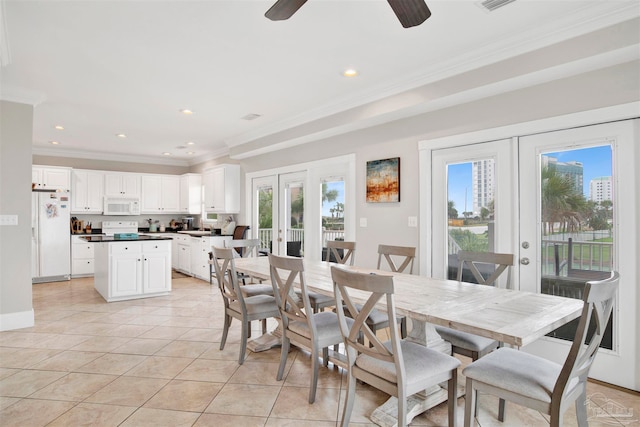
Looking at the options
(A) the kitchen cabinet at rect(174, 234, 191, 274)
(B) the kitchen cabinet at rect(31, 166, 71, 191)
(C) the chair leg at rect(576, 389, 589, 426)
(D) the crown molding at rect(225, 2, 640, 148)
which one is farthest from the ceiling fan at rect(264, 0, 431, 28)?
(B) the kitchen cabinet at rect(31, 166, 71, 191)

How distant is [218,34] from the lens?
2758mm

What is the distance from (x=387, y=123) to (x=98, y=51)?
9.57ft

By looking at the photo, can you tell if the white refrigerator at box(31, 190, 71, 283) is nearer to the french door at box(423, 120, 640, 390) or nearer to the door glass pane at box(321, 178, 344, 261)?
the door glass pane at box(321, 178, 344, 261)

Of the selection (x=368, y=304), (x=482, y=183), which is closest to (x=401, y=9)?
(x=368, y=304)

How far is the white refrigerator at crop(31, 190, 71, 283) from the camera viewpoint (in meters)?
6.42

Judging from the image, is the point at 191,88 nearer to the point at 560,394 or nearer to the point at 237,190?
the point at 237,190

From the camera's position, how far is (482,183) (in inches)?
134

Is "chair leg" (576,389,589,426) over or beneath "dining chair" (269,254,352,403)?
beneath

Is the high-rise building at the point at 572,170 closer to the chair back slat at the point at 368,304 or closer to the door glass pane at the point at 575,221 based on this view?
the door glass pane at the point at 575,221

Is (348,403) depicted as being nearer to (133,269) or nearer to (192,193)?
(133,269)

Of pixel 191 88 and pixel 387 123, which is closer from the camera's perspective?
pixel 191 88

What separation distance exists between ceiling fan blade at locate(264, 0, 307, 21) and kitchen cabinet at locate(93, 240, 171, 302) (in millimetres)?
4306

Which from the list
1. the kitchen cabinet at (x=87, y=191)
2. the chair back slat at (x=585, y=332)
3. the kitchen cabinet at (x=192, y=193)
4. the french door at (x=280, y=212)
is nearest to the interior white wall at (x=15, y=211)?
the french door at (x=280, y=212)

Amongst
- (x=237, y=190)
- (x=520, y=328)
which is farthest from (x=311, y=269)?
(x=237, y=190)
